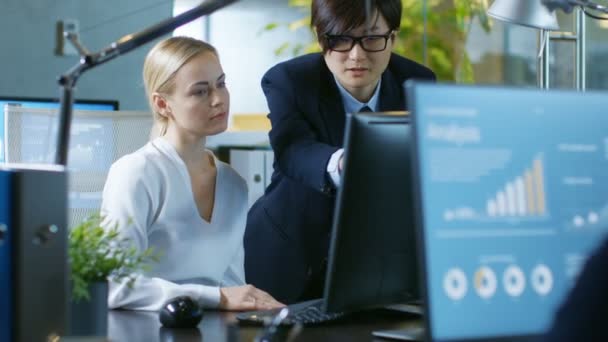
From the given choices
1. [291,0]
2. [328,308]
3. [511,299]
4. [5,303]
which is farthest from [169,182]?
[291,0]

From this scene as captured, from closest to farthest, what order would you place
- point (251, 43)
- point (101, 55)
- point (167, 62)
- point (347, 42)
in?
1. point (101, 55)
2. point (347, 42)
3. point (167, 62)
4. point (251, 43)

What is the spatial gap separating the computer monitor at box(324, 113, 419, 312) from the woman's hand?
14.8 inches

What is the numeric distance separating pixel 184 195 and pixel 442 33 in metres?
3.32

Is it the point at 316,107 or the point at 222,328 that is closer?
the point at 222,328

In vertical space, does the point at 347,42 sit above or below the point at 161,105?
above

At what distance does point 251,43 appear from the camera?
6.01 m

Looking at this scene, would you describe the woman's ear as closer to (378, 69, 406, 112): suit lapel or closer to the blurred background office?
(378, 69, 406, 112): suit lapel

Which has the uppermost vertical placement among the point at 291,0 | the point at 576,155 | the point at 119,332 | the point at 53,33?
the point at 291,0

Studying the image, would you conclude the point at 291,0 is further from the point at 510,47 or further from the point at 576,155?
the point at 576,155

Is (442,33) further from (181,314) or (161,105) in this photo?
(181,314)

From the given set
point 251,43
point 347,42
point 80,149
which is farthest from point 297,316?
point 251,43

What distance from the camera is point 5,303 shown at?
1.18 m

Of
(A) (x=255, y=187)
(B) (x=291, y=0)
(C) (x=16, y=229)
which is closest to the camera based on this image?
(C) (x=16, y=229)

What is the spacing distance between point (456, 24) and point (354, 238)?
3.92 m
